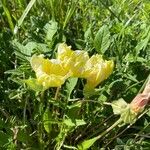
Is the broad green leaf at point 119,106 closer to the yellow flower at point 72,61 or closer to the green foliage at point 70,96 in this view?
the green foliage at point 70,96

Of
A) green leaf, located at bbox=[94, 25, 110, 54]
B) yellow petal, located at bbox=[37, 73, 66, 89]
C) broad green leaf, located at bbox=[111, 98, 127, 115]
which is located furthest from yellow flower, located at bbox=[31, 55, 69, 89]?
green leaf, located at bbox=[94, 25, 110, 54]

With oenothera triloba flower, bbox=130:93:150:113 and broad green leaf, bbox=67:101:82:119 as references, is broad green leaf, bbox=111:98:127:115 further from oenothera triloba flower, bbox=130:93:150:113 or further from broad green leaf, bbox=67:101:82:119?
broad green leaf, bbox=67:101:82:119

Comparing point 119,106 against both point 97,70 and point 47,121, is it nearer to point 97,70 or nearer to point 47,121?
point 97,70

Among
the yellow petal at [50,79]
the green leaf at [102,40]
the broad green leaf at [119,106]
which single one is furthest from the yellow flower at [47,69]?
the green leaf at [102,40]

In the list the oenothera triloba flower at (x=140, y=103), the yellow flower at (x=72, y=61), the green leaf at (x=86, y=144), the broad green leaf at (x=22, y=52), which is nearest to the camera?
the oenothera triloba flower at (x=140, y=103)

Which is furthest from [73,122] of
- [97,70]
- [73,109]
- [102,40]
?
[102,40]

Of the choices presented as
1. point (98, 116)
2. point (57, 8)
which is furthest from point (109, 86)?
point (57, 8)
